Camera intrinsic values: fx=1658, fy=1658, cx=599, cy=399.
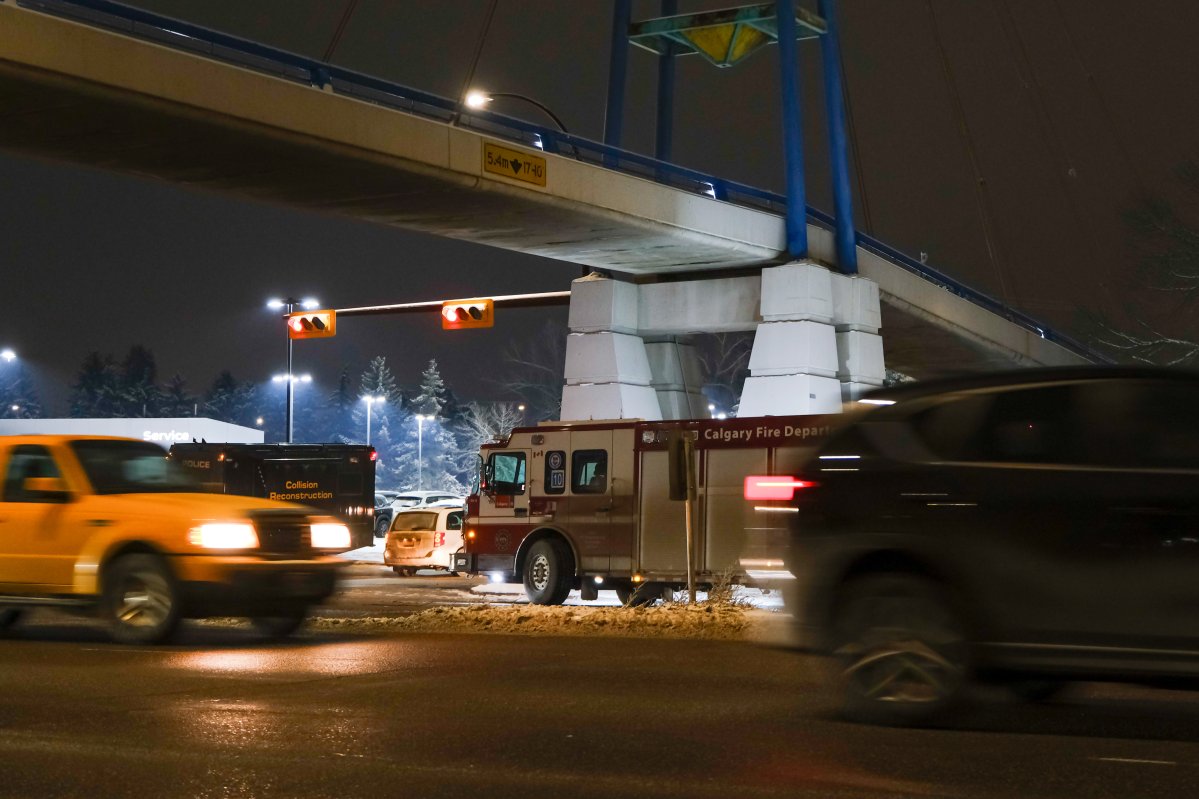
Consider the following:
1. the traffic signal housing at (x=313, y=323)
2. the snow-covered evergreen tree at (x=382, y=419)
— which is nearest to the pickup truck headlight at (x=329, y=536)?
the traffic signal housing at (x=313, y=323)

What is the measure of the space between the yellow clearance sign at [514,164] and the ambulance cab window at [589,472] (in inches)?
326

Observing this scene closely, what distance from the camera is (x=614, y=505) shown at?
966 inches

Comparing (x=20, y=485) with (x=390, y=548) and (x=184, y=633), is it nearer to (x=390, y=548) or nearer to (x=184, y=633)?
(x=184, y=633)

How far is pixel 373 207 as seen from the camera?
3291 centimetres

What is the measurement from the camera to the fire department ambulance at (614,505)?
23516 millimetres

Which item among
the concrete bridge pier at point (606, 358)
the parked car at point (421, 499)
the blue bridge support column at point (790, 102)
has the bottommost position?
the parked car at point (421, 499)

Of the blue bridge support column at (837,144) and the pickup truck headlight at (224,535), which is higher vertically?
the blue bridge support column at (837,144)

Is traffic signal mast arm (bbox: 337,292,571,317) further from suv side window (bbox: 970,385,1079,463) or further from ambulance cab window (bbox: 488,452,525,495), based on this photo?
suv side window (bbox: 970,385,1079,463)

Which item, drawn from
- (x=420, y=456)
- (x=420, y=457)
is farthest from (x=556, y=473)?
(x=420, y=457)

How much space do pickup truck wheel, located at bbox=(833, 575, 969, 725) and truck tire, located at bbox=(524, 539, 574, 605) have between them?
15677 millimetres

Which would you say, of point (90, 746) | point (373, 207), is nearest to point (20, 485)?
point (90, 746)

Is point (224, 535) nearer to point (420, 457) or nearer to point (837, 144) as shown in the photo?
point (837, 144)

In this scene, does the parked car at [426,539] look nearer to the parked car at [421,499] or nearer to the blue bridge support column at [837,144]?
the blue bridge support column at [837,144]

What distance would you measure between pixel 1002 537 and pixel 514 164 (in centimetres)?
2423
